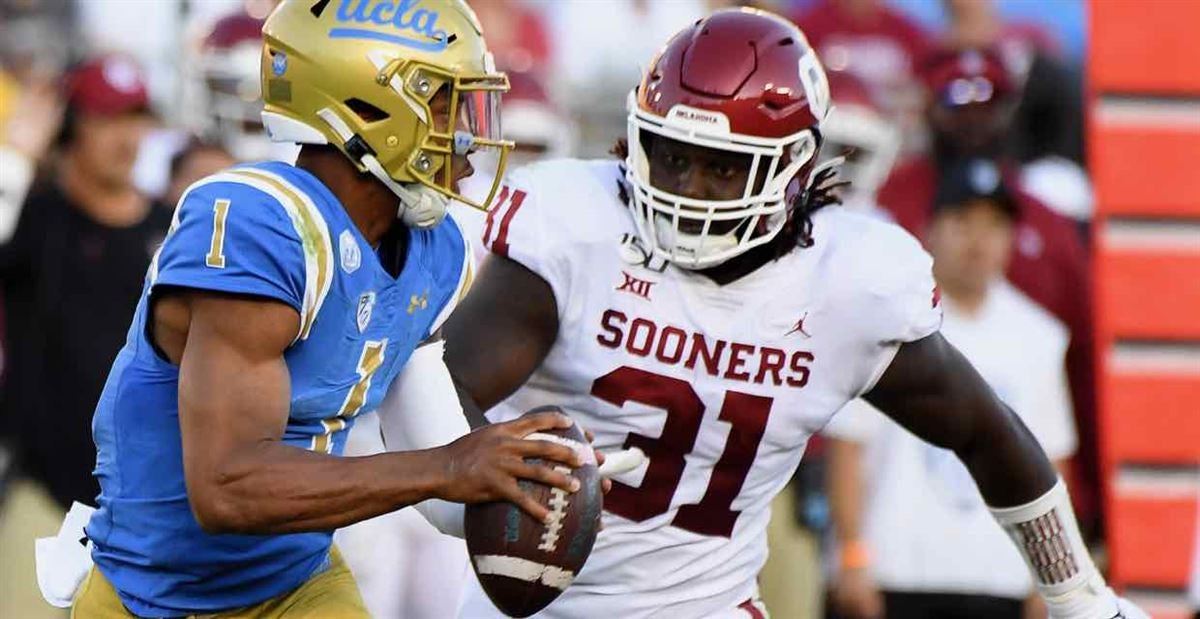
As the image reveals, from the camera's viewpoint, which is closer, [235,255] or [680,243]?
[235,255]

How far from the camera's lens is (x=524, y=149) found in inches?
250

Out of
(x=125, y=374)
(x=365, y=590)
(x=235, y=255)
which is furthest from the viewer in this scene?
(x=365, y=590)

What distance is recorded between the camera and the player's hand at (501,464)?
117 inches

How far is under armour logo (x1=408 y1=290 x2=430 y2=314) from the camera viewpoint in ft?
11.1

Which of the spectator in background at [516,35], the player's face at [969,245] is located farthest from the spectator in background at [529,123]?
the player's face at [969,245]

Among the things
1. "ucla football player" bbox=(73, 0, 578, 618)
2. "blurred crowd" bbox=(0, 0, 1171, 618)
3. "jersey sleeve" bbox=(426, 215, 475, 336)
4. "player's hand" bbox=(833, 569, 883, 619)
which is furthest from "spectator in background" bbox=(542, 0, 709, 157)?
"ucla football player" bbox=(73, 0, 578, 618)

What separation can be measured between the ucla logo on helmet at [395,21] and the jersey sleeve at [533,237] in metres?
0.59

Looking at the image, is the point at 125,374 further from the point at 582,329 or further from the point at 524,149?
the point at 524,149

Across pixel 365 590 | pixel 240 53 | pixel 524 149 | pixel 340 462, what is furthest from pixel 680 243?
pixel 240 53

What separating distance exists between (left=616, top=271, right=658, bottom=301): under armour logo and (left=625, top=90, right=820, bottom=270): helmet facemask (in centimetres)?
6

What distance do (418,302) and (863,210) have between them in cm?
265

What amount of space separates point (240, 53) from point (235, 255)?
3679 mm

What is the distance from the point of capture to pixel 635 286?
3.78 meters

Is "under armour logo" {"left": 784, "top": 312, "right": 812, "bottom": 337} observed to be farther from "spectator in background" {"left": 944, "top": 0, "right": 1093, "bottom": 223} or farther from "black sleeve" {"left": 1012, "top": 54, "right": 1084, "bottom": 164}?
"black sleeve" {"left": 1012, "top": 54, "right": 1084, "bottom": 164}
